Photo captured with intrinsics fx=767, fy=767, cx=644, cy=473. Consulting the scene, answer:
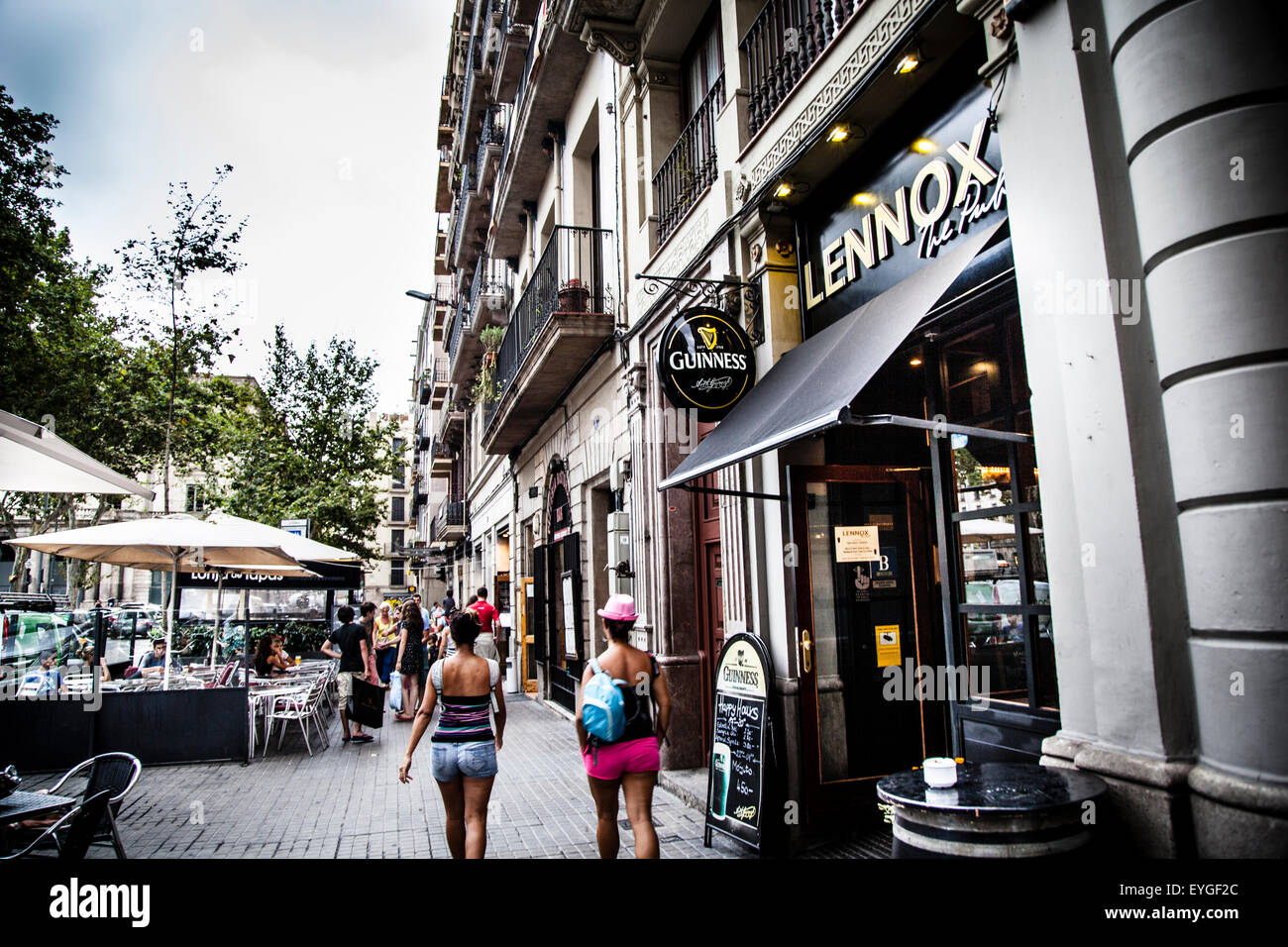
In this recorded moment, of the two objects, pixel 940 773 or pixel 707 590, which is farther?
pixel 707 590

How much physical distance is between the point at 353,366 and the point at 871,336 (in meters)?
24.1

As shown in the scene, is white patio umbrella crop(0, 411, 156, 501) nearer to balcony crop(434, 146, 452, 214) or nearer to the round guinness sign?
A: the round guinness sign

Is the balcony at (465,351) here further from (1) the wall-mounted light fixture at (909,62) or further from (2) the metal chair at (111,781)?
(1) the wall-mounted light fixture at (909,62)

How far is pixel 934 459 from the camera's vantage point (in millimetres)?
5082

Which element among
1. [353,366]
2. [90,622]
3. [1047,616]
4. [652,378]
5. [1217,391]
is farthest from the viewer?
[353,366]

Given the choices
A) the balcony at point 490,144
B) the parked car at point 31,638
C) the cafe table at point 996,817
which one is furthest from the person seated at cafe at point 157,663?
the cafe table at point 996,817

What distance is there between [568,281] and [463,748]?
312 inches

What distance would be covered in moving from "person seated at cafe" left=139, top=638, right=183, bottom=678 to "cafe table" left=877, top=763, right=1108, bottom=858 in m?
13.1

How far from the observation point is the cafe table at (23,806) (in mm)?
4090

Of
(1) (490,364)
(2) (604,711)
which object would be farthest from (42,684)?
(1) (490,364)

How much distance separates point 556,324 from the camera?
1048 centimetres

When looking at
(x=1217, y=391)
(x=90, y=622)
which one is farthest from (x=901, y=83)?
(x=90, y=622)

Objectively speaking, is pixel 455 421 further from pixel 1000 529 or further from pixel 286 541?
pixel 1000 529

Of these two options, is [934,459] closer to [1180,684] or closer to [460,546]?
[1180,684]
